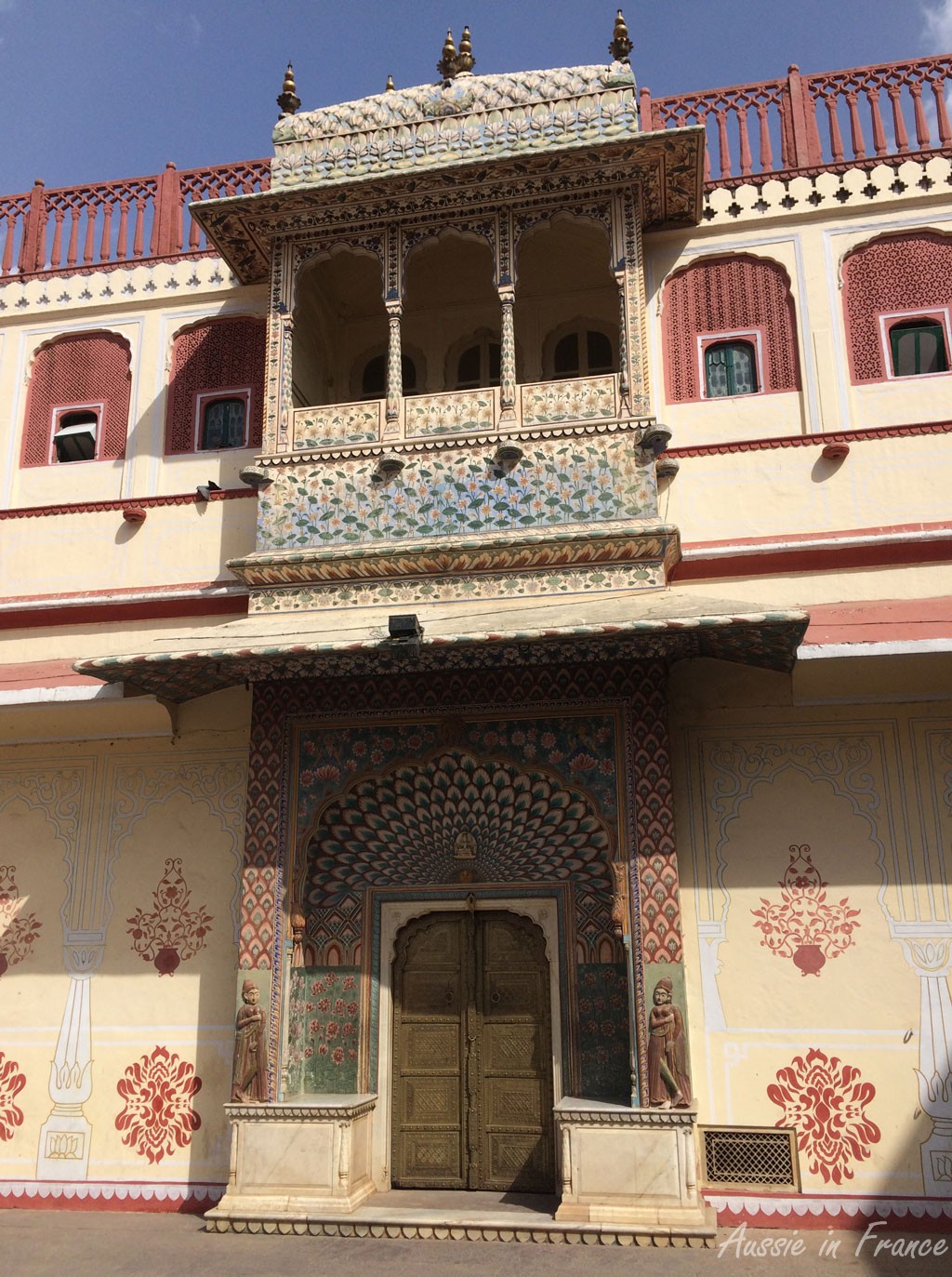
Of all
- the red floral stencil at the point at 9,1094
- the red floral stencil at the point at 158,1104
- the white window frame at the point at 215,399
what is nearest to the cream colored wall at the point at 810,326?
the white window frame at the point at 215,399

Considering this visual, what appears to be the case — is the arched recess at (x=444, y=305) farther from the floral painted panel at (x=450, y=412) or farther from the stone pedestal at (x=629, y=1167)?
the stone pedestal at (x=629, y=1167)

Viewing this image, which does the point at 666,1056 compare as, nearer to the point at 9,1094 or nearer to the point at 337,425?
the point at 9,1094

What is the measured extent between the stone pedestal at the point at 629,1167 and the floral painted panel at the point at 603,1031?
1.36 feet

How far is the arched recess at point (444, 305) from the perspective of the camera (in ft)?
31.5

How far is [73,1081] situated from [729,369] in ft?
22.7

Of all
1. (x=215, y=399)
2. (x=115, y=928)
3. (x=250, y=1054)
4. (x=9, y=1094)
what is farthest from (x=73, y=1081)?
(x=215, y=399)

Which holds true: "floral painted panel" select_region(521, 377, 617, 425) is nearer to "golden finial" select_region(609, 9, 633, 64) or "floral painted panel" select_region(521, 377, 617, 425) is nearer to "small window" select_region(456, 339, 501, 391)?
"small window" select_region(456, 339, 501, 391)

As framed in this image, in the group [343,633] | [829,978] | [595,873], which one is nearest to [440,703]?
[343,633]

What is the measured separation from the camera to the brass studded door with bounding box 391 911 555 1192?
25.1ft

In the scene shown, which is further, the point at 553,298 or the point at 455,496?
the point at 553,298

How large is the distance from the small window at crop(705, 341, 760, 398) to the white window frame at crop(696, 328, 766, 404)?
17 millimetres

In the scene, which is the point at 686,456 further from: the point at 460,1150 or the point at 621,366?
the point at 460,1150

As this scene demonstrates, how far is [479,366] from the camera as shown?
32.3 feet

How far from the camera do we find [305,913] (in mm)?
8062
